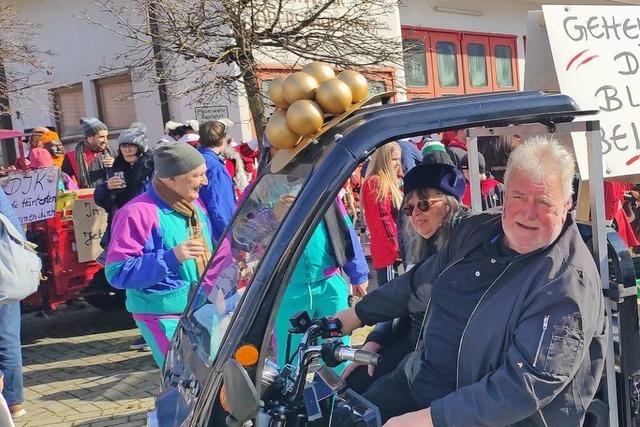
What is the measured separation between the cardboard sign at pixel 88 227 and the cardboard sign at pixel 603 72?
483 cm

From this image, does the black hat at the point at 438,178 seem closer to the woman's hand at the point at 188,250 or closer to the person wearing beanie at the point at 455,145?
the woman's hand at the point at 188,250

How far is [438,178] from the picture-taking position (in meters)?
2.95

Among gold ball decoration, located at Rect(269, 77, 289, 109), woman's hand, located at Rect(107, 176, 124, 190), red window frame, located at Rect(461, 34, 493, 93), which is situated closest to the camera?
gold ball decoration, located at Rect(269, 77, 289, 109)

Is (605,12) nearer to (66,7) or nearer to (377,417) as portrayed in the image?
(377,417)

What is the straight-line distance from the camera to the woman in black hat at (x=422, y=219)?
2.92 metres

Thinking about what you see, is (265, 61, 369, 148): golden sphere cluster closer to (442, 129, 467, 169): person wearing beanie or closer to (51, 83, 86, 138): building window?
(442, 129, 467, 169): person wearing beanie

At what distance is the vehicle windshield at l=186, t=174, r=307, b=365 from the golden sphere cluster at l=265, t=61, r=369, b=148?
0.45ft

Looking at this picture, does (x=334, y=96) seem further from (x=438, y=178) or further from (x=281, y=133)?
(x=438, y=178)

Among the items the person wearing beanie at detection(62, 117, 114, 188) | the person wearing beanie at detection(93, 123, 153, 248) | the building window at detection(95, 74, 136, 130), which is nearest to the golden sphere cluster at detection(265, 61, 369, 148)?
the person wearing beanie at detection(93, 123, 153, 248)

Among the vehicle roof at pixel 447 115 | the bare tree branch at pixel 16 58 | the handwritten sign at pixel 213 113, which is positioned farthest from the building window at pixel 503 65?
the vehicle roof at pixel 447 115

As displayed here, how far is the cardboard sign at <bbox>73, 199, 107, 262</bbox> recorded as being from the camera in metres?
6.44

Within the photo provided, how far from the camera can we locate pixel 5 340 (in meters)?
4.38

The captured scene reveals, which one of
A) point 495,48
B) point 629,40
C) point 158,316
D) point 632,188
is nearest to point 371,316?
point 158,316

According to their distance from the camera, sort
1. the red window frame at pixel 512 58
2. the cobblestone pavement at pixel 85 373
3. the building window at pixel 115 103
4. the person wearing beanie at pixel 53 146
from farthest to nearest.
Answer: the red window frame at pixel 512 58
the building window at pixel 115 103
the person wearing beanie at pixel 53 146
the cobblestone pavement at pixel 85 373
